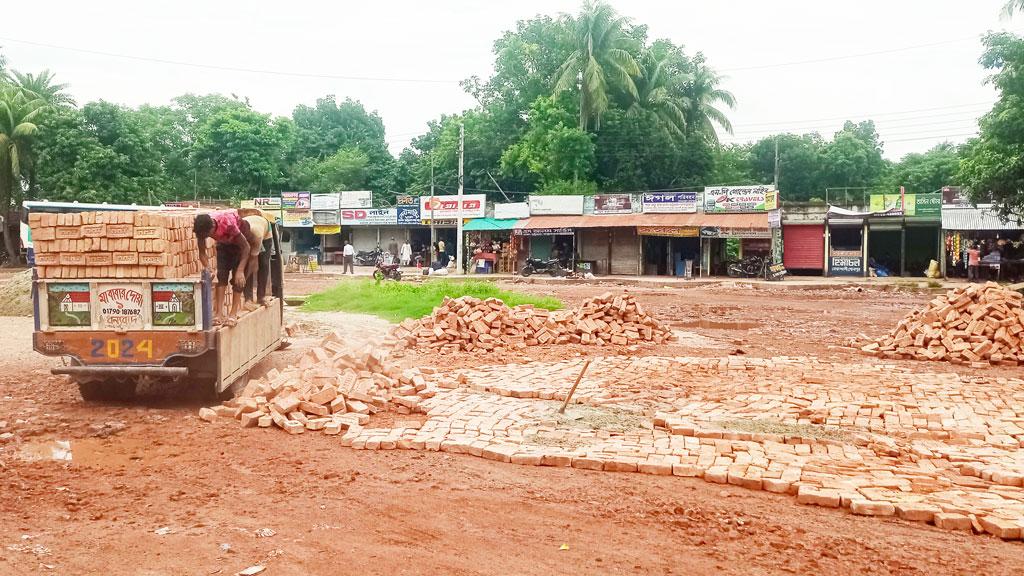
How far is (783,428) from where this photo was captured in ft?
22.7

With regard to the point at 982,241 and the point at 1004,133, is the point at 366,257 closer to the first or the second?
the point at 982,241

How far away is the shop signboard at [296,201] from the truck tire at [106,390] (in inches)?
1387

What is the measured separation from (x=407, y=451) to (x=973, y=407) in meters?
5.64

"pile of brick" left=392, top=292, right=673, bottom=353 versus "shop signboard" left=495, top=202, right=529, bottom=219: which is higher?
"shop signboard" left=495, top=202, right=529, bottom=219

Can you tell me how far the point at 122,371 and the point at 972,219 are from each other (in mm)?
31136

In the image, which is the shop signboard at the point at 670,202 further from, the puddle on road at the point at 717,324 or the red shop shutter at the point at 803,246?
the puddle on road at the point at 717,324

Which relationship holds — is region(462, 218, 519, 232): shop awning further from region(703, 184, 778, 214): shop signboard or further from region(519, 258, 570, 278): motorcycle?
region(703, 184, 778, 214): shop signboard

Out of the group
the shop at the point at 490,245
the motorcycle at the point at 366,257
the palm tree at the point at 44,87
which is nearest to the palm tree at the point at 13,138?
the palm tree at the point at 44,87

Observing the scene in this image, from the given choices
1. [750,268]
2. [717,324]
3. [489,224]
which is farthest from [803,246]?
[717,324]

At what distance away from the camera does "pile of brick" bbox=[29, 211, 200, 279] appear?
7348 mm

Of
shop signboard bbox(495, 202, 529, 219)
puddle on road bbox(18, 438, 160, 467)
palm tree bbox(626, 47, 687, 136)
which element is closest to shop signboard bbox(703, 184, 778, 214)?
shop signboard bbox(495, 202, 529, 219)

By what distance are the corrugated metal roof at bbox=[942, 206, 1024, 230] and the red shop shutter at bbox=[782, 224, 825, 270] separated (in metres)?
4.50

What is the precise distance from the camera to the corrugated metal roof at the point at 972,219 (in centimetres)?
2995

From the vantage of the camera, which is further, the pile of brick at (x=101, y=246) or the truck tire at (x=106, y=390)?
the truck tire at (x=106, y=390)
